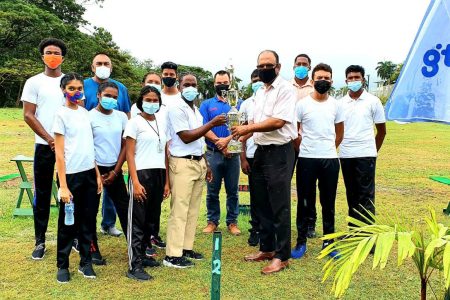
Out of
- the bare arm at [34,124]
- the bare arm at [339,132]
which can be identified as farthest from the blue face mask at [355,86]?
the bare arm at [34,124]

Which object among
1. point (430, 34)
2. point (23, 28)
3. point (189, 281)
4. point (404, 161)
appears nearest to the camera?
point (430, 34)

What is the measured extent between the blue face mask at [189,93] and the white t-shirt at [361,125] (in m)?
1.69

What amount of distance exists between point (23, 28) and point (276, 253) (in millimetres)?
37996

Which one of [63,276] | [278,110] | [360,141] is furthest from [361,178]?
[63,276]

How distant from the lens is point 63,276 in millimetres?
4191

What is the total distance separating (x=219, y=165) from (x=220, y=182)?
0.25 metres

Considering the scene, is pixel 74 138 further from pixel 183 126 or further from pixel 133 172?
pixel 183 126

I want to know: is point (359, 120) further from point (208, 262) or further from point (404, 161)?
point (404, 161)

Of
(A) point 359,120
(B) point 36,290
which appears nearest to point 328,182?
(A) point 359,120

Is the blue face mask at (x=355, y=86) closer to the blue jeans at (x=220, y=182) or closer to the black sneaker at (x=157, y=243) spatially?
the blue jeans at (x=220, y=182)

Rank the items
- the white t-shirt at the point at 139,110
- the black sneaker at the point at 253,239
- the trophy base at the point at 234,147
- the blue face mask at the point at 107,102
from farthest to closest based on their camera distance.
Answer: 1. the black sneaker at the point at 253,239
2. the trophy base at the point at 234,147
3. the white t-shirt at the point at 139,110
4. the blue face mask at the point at 107,102

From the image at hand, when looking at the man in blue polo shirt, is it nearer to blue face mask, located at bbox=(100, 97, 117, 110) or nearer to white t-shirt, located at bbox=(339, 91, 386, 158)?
white t-shirt, located at bbox=(339, 91, 386, 158)

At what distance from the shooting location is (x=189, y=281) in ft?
14.0

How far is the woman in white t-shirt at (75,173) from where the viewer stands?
407 centimetres
